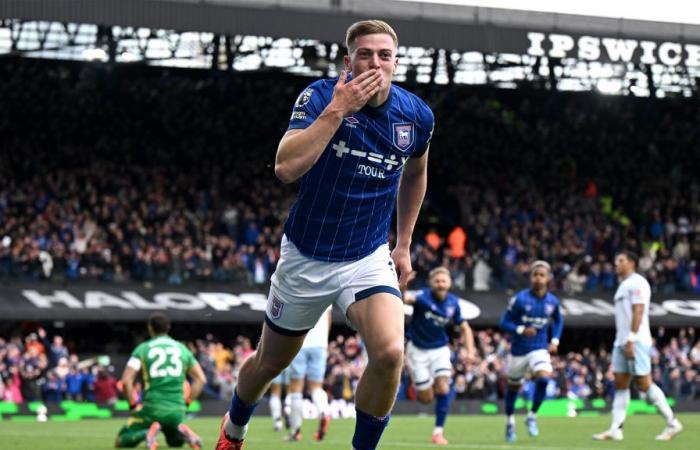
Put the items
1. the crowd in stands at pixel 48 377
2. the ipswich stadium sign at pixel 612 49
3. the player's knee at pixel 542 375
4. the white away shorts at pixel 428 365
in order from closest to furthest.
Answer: the white away shorts at pixel 428 365 < the player's knee at pixel 542 375 < the crowd in stands at pixel 48 377 < the ipswich stadium sign at pixel 612 49

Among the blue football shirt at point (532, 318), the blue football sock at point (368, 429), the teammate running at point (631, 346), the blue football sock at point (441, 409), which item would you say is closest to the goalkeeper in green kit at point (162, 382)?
the blue football sock at point (441, 409)

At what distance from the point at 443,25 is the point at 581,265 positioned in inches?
316

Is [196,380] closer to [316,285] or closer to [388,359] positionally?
[316,285]

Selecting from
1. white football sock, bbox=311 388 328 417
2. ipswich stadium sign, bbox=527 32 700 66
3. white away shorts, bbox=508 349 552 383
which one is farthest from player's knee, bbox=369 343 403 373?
ipswich stadium sign, bbox=527 32 700 66

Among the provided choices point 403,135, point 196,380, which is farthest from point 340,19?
point 403,135

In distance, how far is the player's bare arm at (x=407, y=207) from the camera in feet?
26.3

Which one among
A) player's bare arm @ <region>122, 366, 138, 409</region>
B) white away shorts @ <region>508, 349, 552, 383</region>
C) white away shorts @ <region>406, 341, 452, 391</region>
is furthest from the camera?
white away shorts @ <region>508, 349, 552, 383</region>

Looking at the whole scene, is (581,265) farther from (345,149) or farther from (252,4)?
(345,149)

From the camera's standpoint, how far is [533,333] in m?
Answer: 17.5

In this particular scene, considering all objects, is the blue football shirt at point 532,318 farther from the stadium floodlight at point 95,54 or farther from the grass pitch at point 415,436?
the stadium floodlight at point 95,54

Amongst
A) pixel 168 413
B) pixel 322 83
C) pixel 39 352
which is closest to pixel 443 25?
pixel 39 352

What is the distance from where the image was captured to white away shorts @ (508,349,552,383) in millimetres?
17688

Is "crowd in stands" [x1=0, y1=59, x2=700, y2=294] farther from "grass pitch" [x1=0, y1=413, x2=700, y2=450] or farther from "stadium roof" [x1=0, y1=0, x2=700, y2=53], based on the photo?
"grass pitch" [x1=0, y1=413, x2=700, y2=450]

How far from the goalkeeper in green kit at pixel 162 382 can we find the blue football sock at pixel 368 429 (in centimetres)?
689
